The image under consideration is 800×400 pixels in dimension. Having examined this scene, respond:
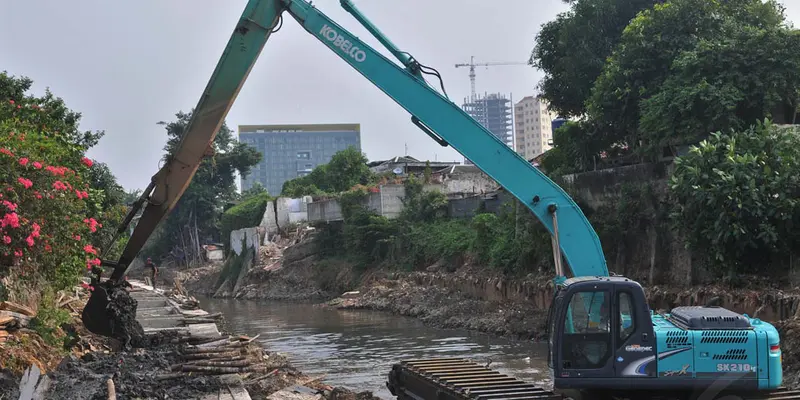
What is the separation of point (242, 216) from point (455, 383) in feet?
172

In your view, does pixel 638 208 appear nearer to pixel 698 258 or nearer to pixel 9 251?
pixel 698 258

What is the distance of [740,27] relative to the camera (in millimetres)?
23125

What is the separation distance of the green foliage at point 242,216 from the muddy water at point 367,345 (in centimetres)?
2286

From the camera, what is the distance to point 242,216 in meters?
61.4

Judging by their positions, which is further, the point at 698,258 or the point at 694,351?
the point at 698,258

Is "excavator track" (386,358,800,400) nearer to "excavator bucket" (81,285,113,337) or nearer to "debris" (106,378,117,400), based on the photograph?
"debris" (106,378,117,400)

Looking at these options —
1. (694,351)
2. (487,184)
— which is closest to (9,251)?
(694,351)

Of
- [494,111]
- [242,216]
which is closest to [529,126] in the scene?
[494,111]

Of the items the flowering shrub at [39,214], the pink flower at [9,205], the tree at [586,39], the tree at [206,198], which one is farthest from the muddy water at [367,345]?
the tree at [206,198]

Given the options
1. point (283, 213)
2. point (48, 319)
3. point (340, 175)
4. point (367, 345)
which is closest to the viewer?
point (48, 319)

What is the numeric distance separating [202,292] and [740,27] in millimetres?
44600

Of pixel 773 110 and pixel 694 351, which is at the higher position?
pixel 773 110

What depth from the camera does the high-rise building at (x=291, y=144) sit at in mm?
171875

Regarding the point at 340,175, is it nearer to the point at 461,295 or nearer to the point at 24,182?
the point at 461,295
